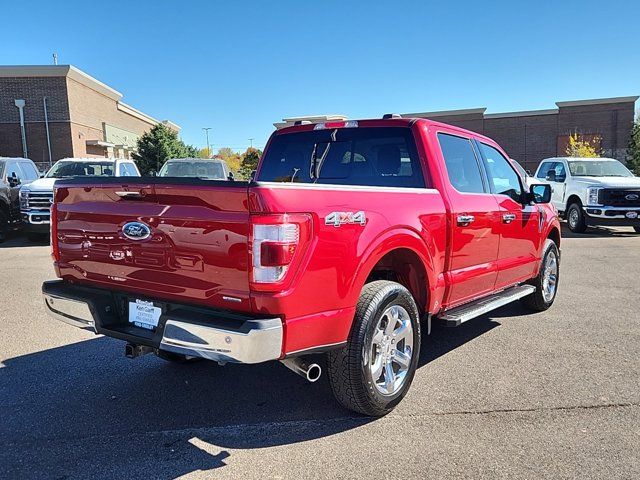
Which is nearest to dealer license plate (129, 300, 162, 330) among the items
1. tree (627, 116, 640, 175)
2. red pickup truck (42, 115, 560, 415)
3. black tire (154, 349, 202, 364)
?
red pickup truck (42, 115, 560, 415)

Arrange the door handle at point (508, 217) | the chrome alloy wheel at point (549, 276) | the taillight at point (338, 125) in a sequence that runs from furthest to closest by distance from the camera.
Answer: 1. the chrome alloy wheel at point (549, 276)
2. the door handle at point (508, 217)
3. the taillight at point (338, 125)

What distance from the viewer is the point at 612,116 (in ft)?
114

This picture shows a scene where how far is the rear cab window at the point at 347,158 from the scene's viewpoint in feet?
14.3

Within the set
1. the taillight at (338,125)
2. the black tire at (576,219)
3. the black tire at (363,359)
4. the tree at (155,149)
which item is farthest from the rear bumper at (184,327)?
the tree at (155,149)

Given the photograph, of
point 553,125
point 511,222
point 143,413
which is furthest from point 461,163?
point 553,125

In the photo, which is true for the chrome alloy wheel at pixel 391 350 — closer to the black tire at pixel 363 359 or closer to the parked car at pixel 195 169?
the black tire at pixel 363 359

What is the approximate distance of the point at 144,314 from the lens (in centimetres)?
328

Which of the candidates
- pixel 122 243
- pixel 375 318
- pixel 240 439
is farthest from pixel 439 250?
pixel 122 243

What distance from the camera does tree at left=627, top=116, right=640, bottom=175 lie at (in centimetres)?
3177

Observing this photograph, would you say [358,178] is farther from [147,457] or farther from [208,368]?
[147,457]

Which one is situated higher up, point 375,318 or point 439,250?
point 439,250

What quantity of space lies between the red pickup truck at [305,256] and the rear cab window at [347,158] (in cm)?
1

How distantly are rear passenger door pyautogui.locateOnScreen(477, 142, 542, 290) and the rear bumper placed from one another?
3089mm

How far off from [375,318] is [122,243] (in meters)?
1.67
